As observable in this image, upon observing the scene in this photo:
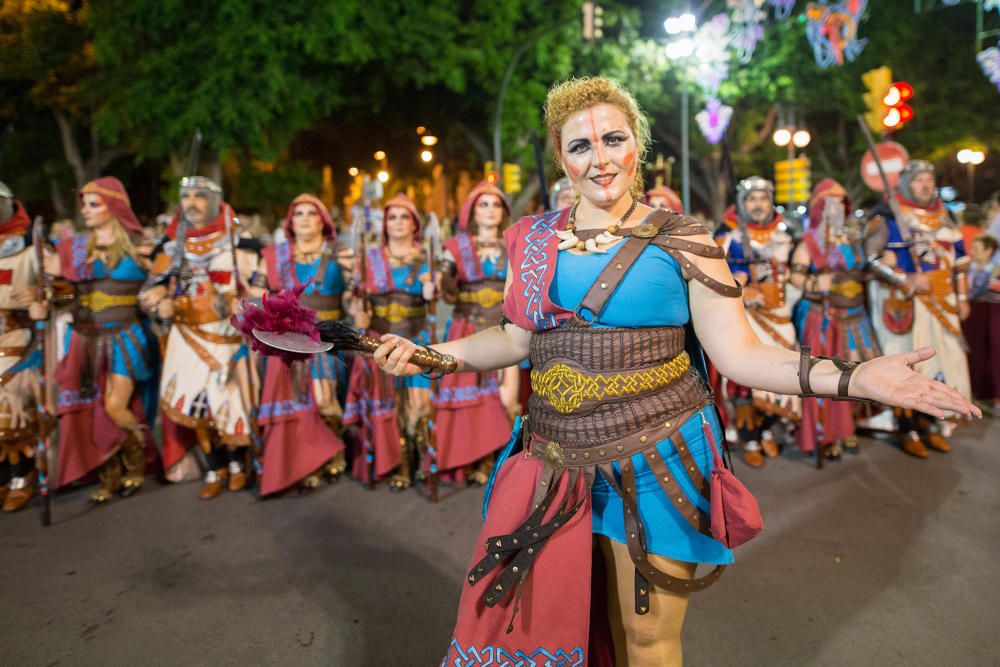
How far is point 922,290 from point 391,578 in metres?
4.91

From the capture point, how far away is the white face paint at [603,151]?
6.77ft

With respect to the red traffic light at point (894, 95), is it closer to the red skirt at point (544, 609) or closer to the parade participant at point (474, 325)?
the parade participant at point (474, 325)

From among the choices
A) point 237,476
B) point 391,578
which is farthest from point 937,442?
point 237,476

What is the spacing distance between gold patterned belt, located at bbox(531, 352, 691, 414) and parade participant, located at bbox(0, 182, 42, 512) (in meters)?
4.55

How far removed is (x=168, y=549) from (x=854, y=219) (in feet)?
19.8

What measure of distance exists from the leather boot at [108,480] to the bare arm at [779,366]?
4.92m

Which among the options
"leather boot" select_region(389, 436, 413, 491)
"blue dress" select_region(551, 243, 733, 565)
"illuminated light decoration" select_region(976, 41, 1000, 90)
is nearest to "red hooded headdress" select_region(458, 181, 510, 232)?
"leather boot" select_region(389, 436, 413, 491)

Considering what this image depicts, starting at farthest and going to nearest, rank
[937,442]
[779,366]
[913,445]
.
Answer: [937,442]
[913,445]
[779,366]

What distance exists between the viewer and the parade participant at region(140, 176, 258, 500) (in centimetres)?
514

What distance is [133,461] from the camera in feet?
17.5

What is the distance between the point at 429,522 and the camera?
459cm

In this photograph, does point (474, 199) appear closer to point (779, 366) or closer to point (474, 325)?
point (474, 325)

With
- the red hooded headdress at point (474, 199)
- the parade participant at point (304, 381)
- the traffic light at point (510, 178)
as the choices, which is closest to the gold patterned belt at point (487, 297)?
the red hooded headdress at point (474, 199)

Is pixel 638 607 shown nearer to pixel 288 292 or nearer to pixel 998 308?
pixel 288 292
